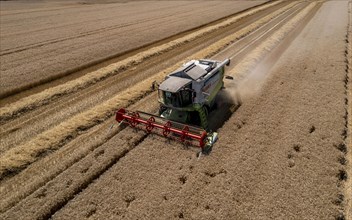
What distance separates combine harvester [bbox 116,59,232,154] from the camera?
12.4 m

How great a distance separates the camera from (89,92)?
725 inches

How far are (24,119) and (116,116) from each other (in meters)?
5.23

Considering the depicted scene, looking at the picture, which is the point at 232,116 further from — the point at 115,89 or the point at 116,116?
the point at 115,89

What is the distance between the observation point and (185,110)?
13062 millimetres

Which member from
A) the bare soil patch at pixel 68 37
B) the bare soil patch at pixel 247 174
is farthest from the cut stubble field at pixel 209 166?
the bare soil patch at pixel 68 37

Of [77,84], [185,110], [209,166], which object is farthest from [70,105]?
[209,166]

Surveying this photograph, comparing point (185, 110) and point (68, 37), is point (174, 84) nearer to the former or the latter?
point (185, 110)

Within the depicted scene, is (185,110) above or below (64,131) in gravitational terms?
above

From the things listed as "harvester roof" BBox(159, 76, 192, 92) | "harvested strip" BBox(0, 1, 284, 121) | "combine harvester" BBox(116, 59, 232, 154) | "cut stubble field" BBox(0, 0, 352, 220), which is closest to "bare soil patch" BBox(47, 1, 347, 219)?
"cut stubble field" BBox(0, 0, 352, 220)

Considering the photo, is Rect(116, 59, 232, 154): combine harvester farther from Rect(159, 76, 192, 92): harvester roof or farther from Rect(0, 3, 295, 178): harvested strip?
Rect(0, 3, 295, 178): harvested strip

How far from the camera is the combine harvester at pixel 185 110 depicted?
12383 millimetres

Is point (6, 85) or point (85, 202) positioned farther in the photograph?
point (6, 85)

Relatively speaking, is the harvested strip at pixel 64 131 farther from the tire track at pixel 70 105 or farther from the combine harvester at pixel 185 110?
the combine harvester at pixel 185 110

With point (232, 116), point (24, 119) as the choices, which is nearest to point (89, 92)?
point (24, 119)
